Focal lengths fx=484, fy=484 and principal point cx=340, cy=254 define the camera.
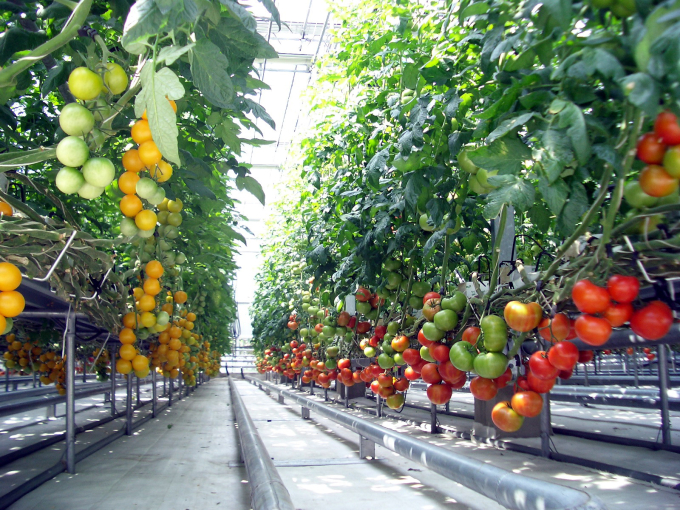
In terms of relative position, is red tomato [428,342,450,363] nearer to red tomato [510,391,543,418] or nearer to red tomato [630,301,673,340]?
red tomato [510,391,543,418]

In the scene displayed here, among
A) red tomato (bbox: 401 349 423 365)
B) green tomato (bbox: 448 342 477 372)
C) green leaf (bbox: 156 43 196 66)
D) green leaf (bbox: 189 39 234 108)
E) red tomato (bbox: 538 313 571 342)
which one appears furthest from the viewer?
red tomato (bbox: 401 349 423 365)

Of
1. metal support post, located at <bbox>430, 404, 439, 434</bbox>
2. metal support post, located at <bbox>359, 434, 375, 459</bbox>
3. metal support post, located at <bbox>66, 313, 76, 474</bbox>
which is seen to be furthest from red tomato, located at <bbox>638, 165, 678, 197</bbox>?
metal support post, located at <bbox>430, 404, 439, 434</bbox>

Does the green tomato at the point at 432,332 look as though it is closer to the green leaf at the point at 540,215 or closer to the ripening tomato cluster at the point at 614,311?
the green leaf at the point at 540,215

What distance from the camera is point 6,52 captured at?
4.78 ft

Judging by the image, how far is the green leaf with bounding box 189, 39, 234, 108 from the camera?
3.15 ft

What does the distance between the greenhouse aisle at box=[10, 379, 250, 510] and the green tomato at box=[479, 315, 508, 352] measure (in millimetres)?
1910

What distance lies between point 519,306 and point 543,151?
0.51 metres

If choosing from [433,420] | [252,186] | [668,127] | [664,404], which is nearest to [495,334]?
[668,127]

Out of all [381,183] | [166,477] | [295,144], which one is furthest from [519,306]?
[295,144]

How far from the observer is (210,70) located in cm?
Answer: 98

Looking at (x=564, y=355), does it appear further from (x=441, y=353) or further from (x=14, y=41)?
(x=14, y=41)

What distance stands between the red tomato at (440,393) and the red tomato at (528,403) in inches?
18.4

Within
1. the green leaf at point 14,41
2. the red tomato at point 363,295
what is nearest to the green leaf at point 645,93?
the green leaf at point 14,41

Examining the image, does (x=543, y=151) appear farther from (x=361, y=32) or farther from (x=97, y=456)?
(x=97, y=456)
